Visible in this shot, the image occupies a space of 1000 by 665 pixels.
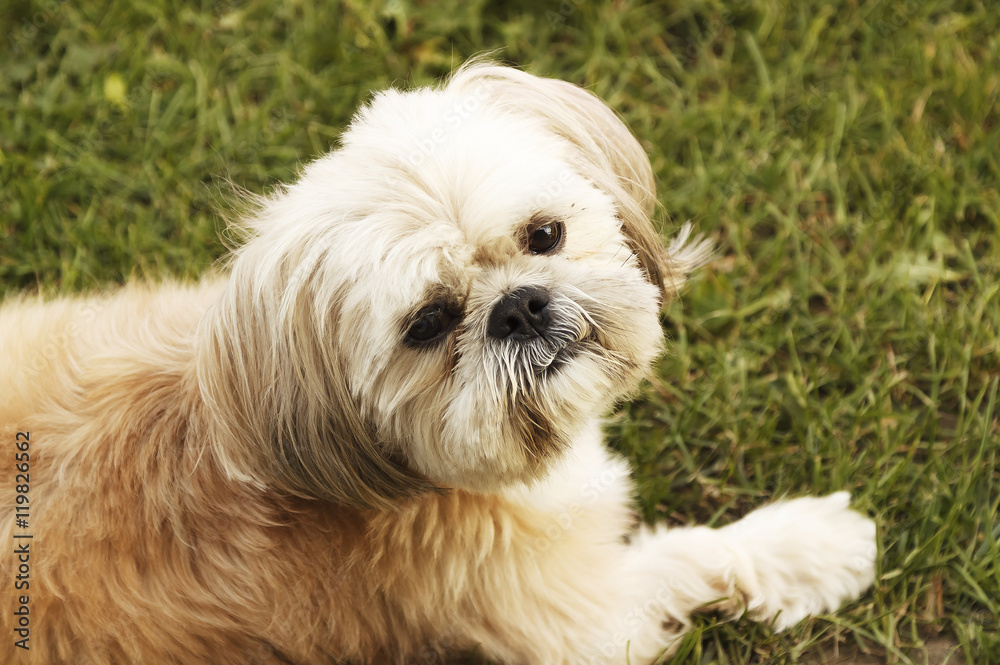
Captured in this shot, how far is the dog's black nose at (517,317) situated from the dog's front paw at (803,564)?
53.0 inches

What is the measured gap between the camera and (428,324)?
219cm

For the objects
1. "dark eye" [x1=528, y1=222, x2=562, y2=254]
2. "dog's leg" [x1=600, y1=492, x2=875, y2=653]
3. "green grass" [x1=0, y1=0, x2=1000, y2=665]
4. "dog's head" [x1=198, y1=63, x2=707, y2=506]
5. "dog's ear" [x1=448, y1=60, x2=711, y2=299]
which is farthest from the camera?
"green grass" [x1=0, y1=0, x2=1000, y2=665]

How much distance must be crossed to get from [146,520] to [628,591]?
1.53m

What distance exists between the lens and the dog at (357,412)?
7.08ft

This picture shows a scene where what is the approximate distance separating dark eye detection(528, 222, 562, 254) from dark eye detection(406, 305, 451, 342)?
312 millimetres

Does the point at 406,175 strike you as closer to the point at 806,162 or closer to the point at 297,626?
the point at 297,626

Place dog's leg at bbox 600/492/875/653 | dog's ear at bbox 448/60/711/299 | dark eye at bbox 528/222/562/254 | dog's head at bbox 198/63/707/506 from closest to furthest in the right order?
dog's head at bbox 198/63/707/506, dark eye at bbox 528/222/562/254, dog's ear at bbox 448/60/711/299, dog's leg at bbox 600/492/875/653

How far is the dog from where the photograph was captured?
216 centimetres

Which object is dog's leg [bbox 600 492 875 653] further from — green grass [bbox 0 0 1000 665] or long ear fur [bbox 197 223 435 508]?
long ear fur [bbox 197 223 435 508]

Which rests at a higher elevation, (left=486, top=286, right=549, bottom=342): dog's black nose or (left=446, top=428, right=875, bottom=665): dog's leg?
(left=486, top=286, right=549, bottom=342): dog's black nose

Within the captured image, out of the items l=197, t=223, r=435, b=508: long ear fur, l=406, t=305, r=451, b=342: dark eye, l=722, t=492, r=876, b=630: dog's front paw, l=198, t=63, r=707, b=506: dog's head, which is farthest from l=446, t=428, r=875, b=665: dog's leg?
l=406, t=305, r=451, b=342: dark eye

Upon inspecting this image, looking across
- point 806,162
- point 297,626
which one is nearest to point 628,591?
point 297,626

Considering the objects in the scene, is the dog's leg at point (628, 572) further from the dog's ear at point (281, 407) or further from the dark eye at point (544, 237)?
the dark eye at point (544, 237)

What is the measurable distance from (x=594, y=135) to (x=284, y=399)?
124cm
